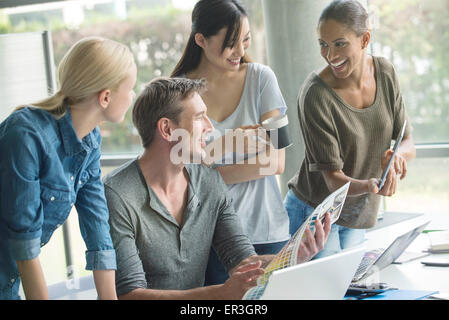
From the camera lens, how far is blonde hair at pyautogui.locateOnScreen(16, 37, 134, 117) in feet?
4.13

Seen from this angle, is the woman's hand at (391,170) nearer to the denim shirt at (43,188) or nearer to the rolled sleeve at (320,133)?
the rolled sleeve at (320,133)

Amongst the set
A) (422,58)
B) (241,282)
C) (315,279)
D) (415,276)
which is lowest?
(415,276)

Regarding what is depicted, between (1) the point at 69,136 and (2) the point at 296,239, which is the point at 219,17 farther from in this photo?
(2) the point at 296,239

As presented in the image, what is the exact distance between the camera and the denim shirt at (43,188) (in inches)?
46.4

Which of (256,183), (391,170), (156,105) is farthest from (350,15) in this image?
(156,105)

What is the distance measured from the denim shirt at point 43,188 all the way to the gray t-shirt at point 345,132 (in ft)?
2.82

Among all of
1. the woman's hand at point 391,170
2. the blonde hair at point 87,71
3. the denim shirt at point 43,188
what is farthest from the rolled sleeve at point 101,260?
the woman's hand at point 391,170

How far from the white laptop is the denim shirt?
18.2 inches

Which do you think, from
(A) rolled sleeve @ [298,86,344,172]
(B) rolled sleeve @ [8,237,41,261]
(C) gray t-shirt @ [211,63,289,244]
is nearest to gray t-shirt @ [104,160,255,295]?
(C) gray t-shirt @ [211,63,289,244]

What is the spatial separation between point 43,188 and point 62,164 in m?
0.09

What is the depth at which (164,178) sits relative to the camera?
169cm

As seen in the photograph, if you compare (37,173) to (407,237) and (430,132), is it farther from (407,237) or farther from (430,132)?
(430,132)

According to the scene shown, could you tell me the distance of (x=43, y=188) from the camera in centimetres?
125

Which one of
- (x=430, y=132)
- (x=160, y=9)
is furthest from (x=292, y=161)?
(x=160, y=9)
